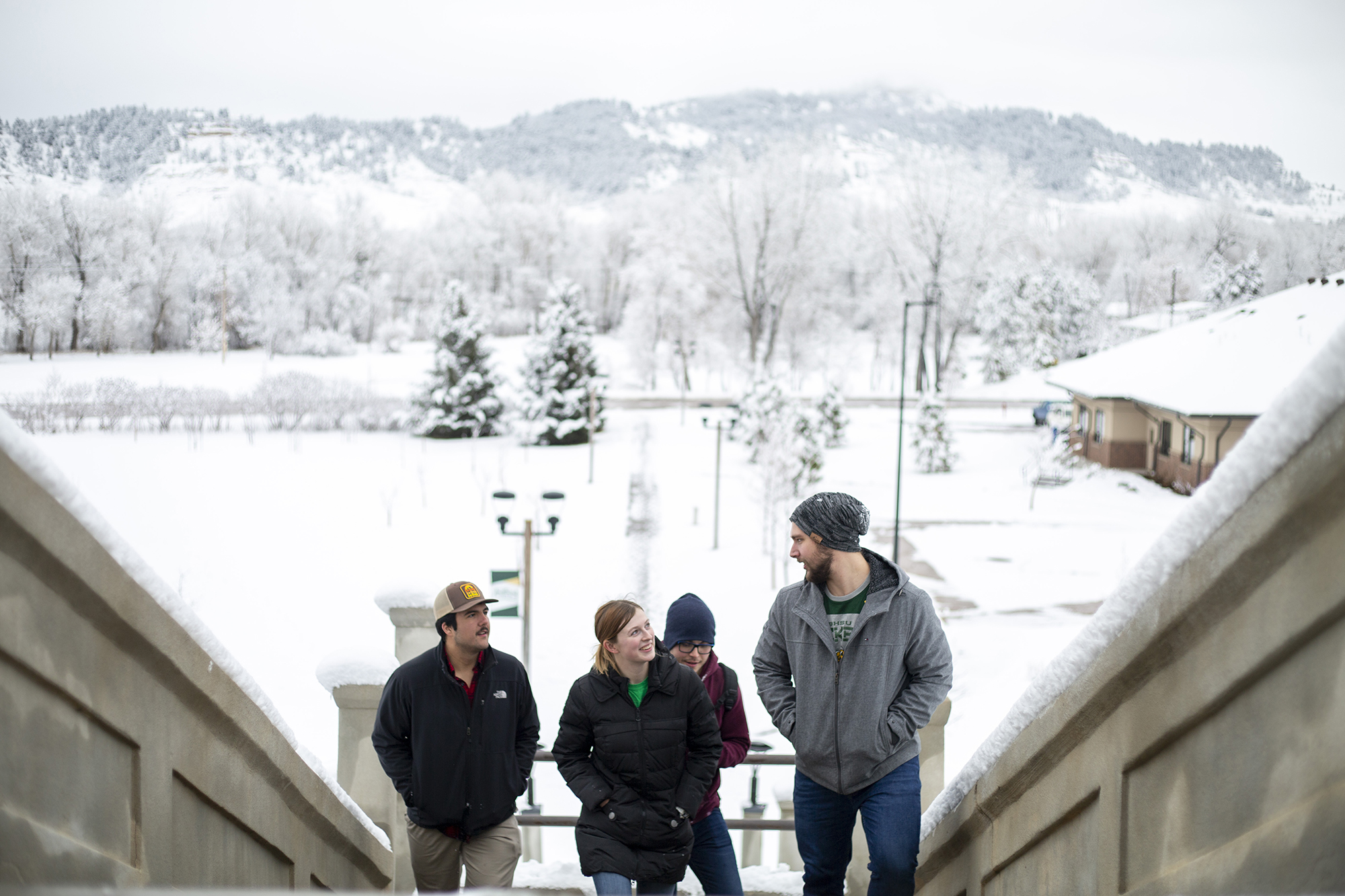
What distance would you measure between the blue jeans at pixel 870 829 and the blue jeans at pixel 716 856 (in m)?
0.33

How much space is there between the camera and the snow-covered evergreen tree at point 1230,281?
2300 cm

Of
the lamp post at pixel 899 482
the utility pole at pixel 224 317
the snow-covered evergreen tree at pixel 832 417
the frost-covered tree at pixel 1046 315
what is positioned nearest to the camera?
the lamp post at pixel 899 482

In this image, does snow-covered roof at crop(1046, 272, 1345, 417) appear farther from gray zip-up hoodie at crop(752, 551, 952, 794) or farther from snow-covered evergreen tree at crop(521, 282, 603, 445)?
snow-covered evergreen tree at crop(521, 282, 603, 445)

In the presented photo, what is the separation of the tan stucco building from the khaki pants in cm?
1549

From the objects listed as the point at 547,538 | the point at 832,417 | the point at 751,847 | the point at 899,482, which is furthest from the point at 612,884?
the point at 832,417

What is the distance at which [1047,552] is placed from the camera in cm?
2244

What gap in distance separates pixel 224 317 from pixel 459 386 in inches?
672

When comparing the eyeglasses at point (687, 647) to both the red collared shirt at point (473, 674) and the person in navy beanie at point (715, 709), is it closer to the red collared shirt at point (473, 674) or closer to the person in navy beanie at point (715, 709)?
the person in navy beanie at point (715, 709)

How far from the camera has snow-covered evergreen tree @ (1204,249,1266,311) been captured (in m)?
23.0

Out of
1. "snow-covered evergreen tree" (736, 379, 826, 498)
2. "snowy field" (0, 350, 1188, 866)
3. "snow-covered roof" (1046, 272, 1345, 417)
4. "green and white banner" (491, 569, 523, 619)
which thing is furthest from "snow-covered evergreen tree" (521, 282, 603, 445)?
"green and white banner" (491, 569, 523, 619)

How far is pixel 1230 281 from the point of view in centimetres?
A: 2475

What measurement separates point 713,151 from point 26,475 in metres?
53.6

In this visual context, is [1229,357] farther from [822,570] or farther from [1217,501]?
[1217,501]

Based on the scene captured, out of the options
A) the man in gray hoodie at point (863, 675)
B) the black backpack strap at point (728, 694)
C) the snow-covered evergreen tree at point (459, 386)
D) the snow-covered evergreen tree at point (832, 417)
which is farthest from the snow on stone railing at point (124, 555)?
the snow-covered evergreen tree at point (459, 386)
